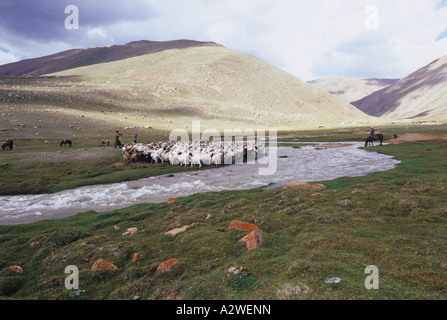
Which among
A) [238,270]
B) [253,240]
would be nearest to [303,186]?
[253,240]

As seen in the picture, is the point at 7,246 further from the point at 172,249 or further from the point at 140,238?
the point at 172,249

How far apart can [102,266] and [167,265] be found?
5.98 feet

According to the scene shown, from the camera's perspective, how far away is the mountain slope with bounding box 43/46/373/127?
91.6 meters

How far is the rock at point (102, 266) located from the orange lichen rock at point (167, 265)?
133 centimetres

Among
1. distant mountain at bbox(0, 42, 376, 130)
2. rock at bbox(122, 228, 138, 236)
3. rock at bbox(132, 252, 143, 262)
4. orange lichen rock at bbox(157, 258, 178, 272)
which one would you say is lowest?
rock at bbox(122, 228, 138, 236)

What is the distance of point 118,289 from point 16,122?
5653 cm

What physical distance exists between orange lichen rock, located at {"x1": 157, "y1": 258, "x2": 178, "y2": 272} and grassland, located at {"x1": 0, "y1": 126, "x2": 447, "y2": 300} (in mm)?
147

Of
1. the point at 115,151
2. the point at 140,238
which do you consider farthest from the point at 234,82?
the point at 140,238

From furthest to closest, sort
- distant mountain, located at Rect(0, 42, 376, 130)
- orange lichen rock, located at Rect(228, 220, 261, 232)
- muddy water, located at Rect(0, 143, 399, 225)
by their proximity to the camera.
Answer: distant mountain, located at Rect(0, 42, 376, 130), muddy water, located at Rect(0, 143, 399, 225), orange lichen rock, located at Rect(228, 220, 261, 232)

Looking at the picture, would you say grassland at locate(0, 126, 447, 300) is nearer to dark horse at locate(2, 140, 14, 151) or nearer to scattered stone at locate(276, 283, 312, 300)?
scattered stone at locate(276, 283, 312, 300)

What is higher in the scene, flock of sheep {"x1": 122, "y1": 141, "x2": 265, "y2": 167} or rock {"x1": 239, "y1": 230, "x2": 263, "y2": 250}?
flock of sheep {"x1": 122, "y1": 141, "x2": 265, "y2": 167}

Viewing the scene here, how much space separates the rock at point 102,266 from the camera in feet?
21.8

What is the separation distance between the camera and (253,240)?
7168 millimetres

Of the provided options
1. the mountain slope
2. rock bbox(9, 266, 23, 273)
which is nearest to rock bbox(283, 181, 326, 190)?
rock bbox(9, 266, 23, 273)
